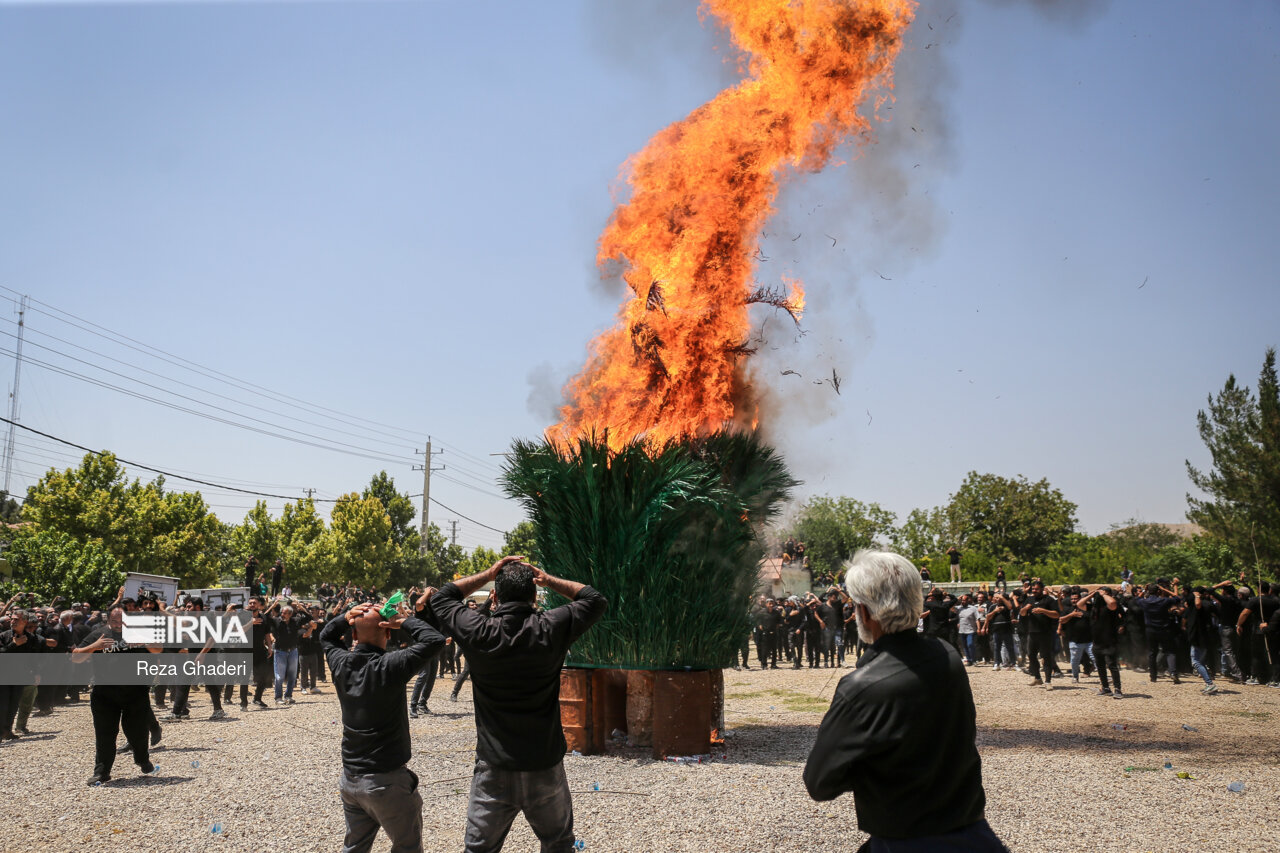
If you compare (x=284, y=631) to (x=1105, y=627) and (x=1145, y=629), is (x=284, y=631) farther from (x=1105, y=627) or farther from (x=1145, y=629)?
(x=1145, y=629)

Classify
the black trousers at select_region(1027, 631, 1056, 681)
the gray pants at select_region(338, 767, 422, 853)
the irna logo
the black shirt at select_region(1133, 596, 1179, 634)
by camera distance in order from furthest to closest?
the black trousers at select_region(1027, 631, 1056, 681) < the black shirt at select_region(1133, 596, 1179, 634) < the irna logo < the gray pants at select_region(338, 767, 422, 853)

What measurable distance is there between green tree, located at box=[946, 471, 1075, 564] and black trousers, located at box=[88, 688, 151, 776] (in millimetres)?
64050

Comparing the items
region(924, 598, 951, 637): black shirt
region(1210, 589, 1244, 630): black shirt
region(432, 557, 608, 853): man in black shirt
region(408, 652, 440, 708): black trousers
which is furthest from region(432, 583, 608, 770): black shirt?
region(1210, 589, 1244, 630): black shirt

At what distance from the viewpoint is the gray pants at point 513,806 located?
4.41 meters

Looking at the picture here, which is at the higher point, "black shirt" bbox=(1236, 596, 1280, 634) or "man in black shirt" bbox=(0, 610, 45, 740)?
"black shirt" bbox=(1236, 596, 1280, 634)

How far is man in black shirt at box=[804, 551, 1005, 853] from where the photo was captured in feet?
9.04

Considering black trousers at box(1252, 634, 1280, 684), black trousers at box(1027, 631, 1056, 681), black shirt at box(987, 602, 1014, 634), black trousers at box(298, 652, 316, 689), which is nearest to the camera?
black trousers at box(1252, 634, 1280, 684)

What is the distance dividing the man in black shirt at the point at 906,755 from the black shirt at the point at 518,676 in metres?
1.98

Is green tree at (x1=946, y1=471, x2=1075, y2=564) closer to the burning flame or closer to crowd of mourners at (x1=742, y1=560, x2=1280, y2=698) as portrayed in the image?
crowd of mourners at (x1=742, y1=560, x2=1280, y2=698)

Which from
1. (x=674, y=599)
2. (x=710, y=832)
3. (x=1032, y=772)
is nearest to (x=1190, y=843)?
(x=1032, y=772)

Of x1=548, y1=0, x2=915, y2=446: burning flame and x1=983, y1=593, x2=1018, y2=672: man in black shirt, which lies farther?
x1=983, y1=593, x2=1018, y2=672: man in black shirt

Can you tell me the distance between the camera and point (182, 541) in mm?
46500

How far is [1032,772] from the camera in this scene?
9258mm

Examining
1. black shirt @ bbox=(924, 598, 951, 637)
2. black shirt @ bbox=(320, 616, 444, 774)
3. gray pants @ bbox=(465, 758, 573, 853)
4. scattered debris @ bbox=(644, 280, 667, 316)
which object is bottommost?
gray pants @ bbox=(465, 758, 573, 853)
